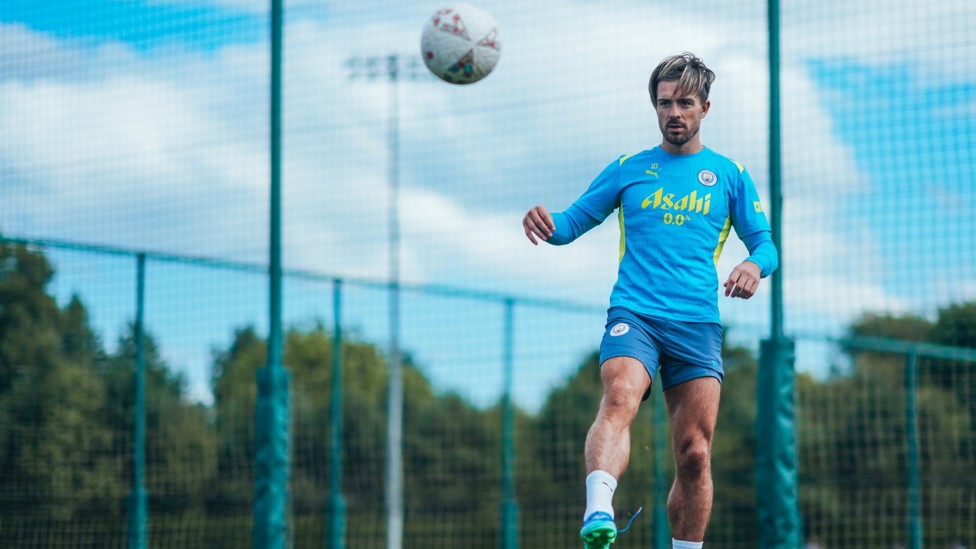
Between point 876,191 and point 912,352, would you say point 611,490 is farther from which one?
point 912,352

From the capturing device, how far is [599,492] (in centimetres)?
446

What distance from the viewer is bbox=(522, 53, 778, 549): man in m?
4.97

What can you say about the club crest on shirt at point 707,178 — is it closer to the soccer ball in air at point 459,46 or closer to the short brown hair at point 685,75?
the short brown hair at point 685,75

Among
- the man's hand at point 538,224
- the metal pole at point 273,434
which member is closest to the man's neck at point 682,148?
the man's hand at point 538,224

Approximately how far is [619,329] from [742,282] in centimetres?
54

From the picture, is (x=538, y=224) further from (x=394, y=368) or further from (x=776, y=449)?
(x=394, y=368)

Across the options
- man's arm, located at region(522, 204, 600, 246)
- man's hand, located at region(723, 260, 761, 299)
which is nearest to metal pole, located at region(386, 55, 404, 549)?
man's arm, located at region(522, 204, 600, 246)

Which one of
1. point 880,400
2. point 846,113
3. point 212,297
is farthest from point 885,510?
point 212,297

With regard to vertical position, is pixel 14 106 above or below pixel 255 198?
above

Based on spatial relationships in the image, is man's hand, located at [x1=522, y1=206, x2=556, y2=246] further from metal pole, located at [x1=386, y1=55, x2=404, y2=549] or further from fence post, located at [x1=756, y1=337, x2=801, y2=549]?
metal pole, located at [x1=386, y1=55, x2=404, y2=549]

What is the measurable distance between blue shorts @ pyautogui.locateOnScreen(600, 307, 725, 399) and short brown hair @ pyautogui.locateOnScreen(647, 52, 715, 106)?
91cm

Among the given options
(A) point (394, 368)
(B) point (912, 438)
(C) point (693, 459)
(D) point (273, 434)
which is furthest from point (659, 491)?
(A) point (394, 368)

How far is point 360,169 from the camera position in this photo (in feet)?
35.1

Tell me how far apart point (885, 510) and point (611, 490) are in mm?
9687
